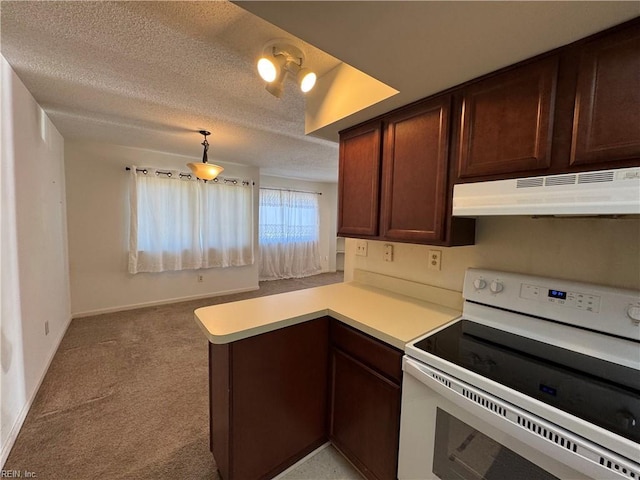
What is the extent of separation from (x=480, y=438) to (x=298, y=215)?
5.43 metres

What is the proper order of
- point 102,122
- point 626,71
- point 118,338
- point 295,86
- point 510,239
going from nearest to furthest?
point 626,71
point 510,239
point 295,86
point 102,122
point 118,338

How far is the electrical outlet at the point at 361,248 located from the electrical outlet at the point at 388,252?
0.62ft

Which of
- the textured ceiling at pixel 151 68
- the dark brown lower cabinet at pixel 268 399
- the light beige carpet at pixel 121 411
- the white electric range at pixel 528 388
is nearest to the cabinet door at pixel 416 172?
the white electric range at pixel 528 388

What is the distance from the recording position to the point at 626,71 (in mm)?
861

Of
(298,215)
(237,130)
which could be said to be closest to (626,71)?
(237,130)

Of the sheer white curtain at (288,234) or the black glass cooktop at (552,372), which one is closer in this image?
the black glass cooktop at (552,372)

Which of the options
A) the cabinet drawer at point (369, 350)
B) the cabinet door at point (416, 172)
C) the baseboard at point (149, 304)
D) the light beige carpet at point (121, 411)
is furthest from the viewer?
the baseboard at point (149, 304)

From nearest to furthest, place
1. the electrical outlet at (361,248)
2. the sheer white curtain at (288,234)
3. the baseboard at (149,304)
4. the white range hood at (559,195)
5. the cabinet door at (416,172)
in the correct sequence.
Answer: the white range hood at (559,195) → the cabinet door at (416,172) → the electrical outlet at (361,248) → the baseboard at (149,304) → the sheer white curtain at (288,234)

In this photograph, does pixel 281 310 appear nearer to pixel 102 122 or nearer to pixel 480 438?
pixel 480 438

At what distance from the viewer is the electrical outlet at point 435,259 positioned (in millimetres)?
1621

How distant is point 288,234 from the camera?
237 inches

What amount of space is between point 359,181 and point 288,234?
4.36 metres

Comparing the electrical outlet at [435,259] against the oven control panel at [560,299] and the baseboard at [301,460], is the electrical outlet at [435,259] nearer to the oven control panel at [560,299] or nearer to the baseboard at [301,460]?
the oven control panel at [560,299]

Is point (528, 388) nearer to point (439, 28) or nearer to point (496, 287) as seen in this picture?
point (496, 287)
